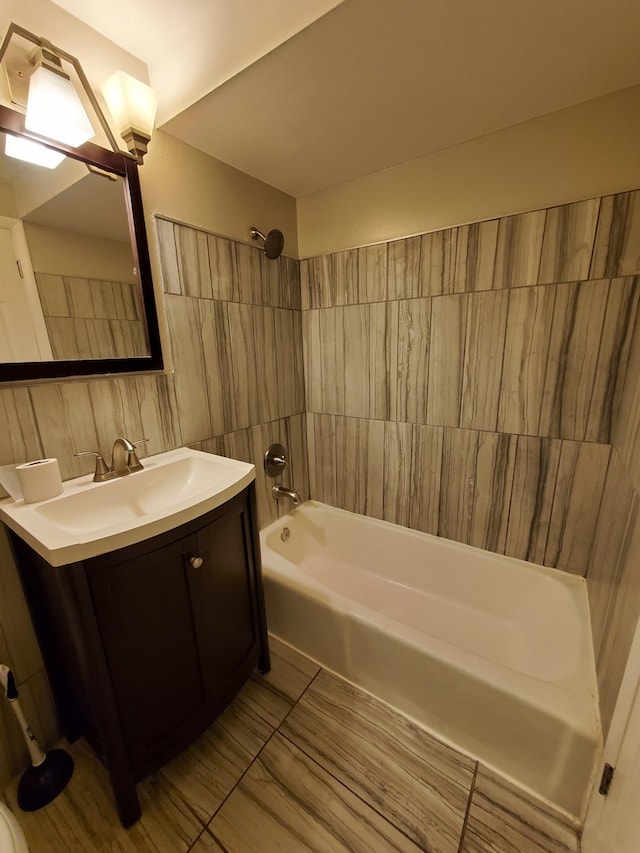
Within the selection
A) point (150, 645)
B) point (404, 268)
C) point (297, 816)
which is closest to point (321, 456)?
point (404, 268)

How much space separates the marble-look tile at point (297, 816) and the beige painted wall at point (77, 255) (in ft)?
5.57

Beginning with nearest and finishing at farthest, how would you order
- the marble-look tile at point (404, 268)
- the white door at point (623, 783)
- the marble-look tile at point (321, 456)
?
1. the white door at point (623, 783)
2. the marble-look tile at point (404, 268)
3. the marble-look tile at point (321, 456)

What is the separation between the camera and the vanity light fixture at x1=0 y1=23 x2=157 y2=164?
91 cm

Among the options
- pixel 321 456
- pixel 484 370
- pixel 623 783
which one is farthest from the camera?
pixel 321 456

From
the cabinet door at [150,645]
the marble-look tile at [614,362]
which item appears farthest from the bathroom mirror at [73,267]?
the marble-look tile at [614,362]

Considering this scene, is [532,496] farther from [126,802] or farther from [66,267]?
[66,267]

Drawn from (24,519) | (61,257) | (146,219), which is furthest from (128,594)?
(146,219)

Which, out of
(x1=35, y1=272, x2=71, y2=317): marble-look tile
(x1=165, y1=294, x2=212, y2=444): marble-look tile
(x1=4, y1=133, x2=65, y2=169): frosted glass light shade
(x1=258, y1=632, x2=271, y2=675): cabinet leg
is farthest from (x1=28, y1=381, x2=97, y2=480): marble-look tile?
(x1=258, y1=632, x2=271, y2=675): cabinet leg

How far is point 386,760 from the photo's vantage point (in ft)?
3.60

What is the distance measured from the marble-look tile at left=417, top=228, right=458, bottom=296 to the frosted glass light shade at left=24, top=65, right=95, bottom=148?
1302mm

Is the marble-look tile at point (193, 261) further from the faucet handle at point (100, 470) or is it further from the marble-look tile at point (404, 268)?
the marble-look tile at point (404, 268)

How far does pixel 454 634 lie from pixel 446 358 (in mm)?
1302

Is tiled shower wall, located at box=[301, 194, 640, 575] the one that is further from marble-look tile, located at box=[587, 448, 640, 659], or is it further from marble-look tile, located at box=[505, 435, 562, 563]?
marble-look tile, located at box=[587, 448, 640, 659]

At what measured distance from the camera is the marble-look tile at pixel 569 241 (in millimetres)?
1233
